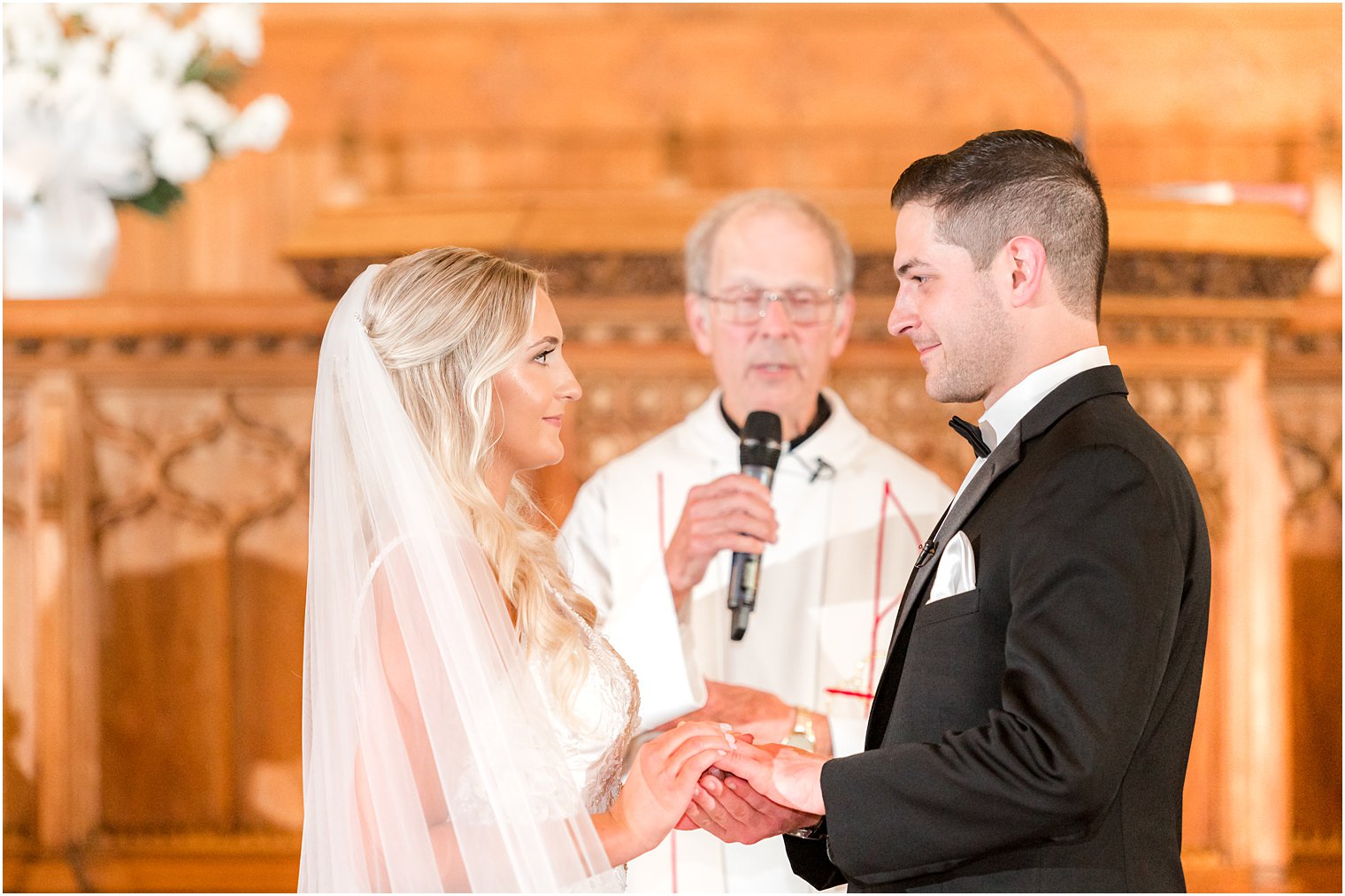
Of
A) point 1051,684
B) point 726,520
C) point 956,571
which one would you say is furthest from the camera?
point 726,520

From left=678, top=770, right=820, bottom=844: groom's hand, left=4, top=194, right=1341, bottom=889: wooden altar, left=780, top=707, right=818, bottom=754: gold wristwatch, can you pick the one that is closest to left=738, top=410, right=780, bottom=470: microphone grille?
left=780, top=707, right=818, bottom=754: gold wristwatch

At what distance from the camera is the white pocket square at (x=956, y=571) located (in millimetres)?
2080

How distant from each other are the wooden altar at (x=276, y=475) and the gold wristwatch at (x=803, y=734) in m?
1.39

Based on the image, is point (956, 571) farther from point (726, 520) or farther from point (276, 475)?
point (276, 475)

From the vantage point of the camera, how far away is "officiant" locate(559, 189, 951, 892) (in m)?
3.42

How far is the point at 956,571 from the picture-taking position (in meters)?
2.11

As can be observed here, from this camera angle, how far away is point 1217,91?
5.60 m

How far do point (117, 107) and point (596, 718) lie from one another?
2.84 metres

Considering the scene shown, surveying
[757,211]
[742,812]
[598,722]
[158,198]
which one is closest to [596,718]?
[598,722]

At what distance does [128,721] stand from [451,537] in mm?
2491

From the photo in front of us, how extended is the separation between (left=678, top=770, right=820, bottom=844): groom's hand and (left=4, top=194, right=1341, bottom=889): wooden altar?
189 centimetres

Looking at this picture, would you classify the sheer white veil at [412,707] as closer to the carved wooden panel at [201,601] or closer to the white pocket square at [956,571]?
the white pocket square at [956,571]

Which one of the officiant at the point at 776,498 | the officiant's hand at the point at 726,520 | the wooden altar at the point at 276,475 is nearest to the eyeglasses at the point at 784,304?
the officiant at the point at 776,498

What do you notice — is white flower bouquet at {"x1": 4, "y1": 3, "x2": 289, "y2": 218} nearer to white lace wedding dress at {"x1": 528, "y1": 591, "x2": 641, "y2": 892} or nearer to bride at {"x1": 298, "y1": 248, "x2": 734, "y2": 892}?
bride at {"x1": 298, "y1": 248, "x2": 734, "y2": 892}
